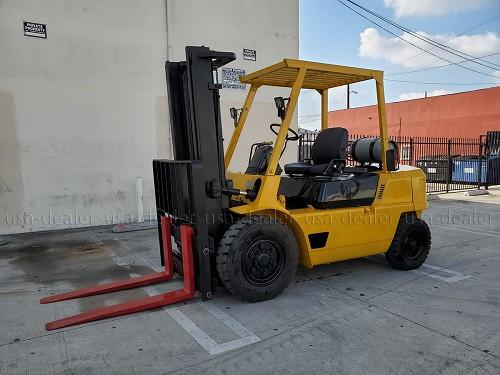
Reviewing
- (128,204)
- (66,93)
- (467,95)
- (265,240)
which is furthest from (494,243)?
(467,95)

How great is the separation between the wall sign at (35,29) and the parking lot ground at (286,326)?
14.5 feet

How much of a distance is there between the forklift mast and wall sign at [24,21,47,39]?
4.77 meters

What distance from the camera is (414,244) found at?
200 inches

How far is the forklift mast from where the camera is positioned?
3773mm

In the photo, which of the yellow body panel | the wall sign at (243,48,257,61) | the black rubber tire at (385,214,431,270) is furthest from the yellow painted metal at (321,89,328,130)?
the wall sign at (243,48,257,61)

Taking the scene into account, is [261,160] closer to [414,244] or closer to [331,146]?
[331,146]

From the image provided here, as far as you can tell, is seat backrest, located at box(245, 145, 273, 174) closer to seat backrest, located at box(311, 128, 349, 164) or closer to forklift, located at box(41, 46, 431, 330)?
forklift, located at box(41, 46, 431, 330)

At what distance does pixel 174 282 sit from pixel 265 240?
4.62 ft

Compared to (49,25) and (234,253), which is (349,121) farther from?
(234,253)

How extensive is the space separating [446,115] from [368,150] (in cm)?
2146

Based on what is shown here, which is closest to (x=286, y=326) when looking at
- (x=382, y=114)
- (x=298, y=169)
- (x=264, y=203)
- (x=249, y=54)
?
(x=264, y=203)

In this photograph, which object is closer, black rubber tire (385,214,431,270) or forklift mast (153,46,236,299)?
forklift mast (153,46,236,299)

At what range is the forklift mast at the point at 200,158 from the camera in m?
3.77

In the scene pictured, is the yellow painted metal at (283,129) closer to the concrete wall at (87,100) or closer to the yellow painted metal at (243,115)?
the yellow painted metal at (243,115)
